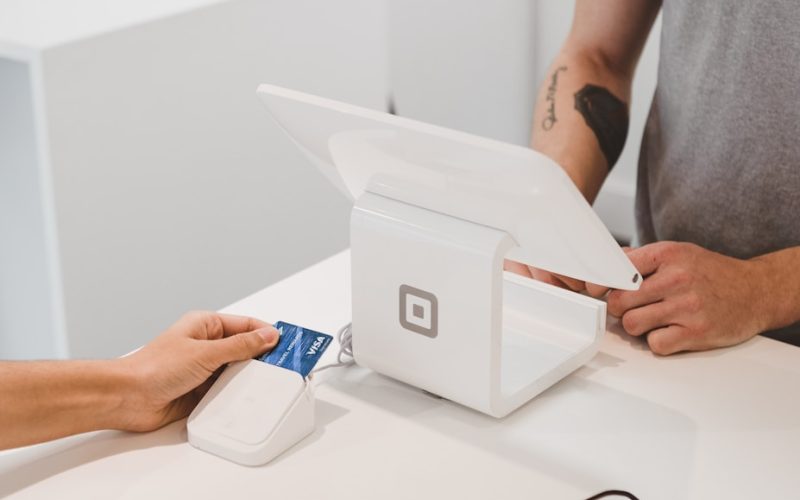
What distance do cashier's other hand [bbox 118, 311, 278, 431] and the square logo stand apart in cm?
15

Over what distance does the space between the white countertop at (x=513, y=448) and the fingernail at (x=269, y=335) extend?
85mm

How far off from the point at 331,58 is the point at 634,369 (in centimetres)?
156

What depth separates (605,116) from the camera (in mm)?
1704

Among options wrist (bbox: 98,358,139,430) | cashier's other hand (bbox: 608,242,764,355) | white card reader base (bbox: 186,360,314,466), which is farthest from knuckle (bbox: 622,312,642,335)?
wrist (bbox: 98,358,139,430)

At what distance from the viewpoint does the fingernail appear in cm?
119

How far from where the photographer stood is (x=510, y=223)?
1.07 meters

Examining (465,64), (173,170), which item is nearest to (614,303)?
(173,170)

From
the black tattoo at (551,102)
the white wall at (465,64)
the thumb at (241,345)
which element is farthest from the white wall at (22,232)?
the white wall at (465,64)

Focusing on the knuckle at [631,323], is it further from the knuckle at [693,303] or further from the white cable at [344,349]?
the white cable at [344,349]

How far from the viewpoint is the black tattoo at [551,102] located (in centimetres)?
170

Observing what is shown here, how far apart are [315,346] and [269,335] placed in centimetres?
6

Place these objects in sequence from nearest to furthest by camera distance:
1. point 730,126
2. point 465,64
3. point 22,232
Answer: point 730,126 → point 22,232 → point 465,64

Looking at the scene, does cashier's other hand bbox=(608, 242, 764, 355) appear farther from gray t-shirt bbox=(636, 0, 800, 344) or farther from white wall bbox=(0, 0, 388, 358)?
white wall bbox=(0, 0, 388, 358)

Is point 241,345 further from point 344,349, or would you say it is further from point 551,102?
point 551,102
